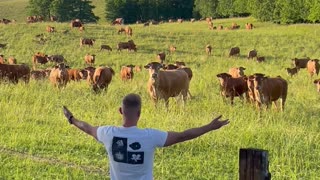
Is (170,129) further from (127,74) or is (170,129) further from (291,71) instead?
(291,71)

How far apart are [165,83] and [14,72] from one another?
687cm

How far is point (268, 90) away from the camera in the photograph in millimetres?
14547

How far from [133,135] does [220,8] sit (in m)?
74.0

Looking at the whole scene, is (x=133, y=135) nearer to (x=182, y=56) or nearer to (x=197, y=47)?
(x=182, y=56)

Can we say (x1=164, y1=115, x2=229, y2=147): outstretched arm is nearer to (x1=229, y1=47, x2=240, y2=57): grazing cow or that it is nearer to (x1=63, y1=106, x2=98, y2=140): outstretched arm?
(x1=63, y1=106, x2=98, y2=140): outstretched arm

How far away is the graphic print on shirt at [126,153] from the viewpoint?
442cm

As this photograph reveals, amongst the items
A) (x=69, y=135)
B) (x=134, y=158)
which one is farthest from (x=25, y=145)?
A: (x=134, y=158)

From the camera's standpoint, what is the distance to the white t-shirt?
443 cm

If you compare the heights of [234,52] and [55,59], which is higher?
[55,59]

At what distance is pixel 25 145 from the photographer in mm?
9062

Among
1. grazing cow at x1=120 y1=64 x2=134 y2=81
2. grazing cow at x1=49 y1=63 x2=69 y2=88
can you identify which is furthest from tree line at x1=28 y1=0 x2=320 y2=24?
grazing cow at x1=49 y1=63 x2=69 y2=88

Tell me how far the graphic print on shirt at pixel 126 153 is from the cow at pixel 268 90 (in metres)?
10.1

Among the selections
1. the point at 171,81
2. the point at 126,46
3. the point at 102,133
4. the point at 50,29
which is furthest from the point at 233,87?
the point at 50,29

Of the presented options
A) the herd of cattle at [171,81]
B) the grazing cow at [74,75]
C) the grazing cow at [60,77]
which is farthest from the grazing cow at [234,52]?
the grazing cow at [60,77]
